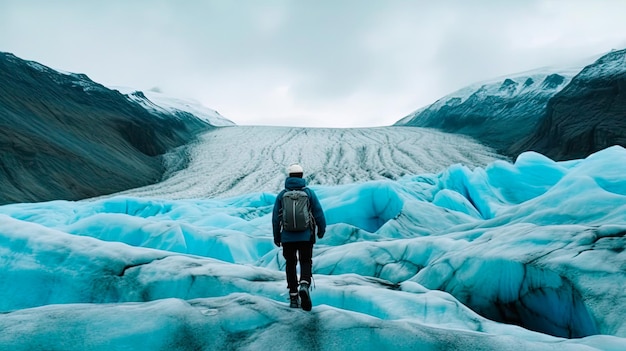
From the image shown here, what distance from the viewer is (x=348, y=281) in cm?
399

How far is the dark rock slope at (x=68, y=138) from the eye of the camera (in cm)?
1678

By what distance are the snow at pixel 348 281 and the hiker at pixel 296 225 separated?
0.17 m

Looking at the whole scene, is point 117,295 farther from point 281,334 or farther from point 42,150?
point 42,150

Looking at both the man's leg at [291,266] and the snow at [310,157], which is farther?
the snow at [310,157]

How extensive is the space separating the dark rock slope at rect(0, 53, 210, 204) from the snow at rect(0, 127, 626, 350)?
360 inches

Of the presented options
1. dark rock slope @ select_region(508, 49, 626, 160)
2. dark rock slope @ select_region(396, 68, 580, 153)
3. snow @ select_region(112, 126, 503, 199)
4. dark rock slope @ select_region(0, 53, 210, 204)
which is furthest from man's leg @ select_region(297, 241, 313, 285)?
dark rock slope @ select_region(396, 68, 580, 153)

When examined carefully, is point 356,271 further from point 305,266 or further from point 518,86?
point 518,86

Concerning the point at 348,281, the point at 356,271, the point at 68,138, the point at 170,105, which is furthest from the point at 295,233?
the point at 170,105

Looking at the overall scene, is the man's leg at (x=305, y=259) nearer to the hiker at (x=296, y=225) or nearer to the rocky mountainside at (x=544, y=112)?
the hiker at (x=296, y=225)

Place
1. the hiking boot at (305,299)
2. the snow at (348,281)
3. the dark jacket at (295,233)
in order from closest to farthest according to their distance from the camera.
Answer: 1. the snow at (348,281)
2. the hiking boot at (305,299)
3. the dark jacket at (295,233)

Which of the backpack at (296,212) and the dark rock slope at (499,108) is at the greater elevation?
the dark rock slope at (499,108)

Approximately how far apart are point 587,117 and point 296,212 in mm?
27103

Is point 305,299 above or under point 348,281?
above

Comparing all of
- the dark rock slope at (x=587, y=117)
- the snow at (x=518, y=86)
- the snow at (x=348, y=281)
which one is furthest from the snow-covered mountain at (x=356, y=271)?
the snow at (x=518, y=86)
